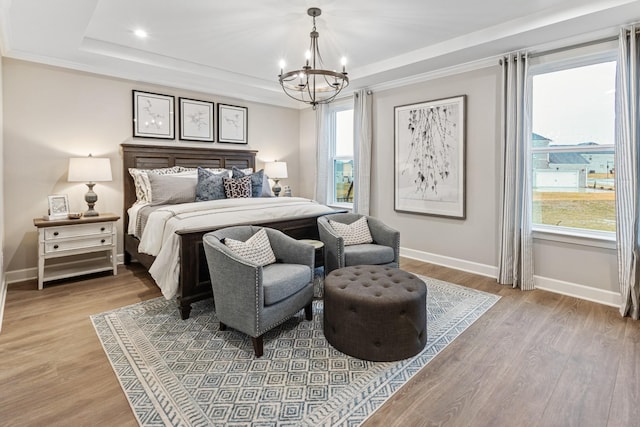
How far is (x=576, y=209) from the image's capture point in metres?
3.55

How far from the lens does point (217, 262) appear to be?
2.47 meters

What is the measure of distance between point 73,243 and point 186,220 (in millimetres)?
1679

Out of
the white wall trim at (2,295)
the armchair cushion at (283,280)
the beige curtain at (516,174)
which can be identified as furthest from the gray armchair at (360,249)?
the white wall trim at (2,295)

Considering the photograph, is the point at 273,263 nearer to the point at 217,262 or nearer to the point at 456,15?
the point at 217,262

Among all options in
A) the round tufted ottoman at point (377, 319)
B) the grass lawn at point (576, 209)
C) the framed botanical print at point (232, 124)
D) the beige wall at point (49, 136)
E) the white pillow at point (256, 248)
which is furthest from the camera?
the framed botanical print at point (232, 124)

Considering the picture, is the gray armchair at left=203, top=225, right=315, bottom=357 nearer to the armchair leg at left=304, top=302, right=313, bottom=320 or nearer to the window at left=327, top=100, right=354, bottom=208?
the armchair leg at left=304, top=302, right=313, bottom=320

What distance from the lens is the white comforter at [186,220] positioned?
2.93 meters

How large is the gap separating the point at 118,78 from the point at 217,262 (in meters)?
3.35

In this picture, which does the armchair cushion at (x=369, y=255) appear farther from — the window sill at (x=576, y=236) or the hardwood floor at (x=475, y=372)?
the window sill at (x=576, y=236)

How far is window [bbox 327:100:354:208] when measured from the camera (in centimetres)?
587

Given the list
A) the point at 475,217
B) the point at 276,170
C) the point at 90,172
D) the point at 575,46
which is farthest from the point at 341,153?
the point at 90,172

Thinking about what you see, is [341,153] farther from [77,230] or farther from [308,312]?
[77,230]

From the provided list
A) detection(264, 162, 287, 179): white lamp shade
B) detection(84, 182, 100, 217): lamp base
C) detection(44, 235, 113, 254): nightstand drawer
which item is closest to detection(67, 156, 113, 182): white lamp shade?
detection(84, 182, 100, 217): lamp base

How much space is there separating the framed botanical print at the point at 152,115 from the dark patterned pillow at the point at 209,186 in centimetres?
87
